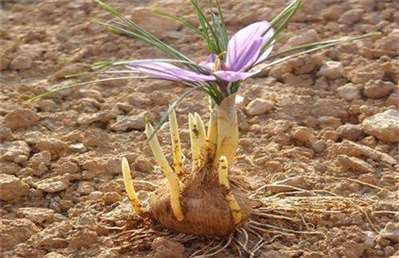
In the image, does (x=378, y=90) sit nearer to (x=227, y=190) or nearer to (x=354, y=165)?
(x=354, y=165)

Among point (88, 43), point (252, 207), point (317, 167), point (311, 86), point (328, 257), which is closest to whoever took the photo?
point (328, 257)

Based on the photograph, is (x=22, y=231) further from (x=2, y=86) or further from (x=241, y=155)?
(x=2, y=86)

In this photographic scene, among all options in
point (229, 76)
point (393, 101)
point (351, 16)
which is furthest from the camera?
point (351, 16)

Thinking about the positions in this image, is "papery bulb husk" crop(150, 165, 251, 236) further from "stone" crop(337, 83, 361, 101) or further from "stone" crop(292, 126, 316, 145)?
"stone" crop(337, 83, 361, 101)

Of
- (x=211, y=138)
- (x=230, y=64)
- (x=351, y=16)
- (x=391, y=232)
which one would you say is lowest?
(x=391, y=232)

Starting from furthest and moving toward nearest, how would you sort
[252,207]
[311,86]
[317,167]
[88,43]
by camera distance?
[88,43] < [311,86] < [317,167] < [252,207]

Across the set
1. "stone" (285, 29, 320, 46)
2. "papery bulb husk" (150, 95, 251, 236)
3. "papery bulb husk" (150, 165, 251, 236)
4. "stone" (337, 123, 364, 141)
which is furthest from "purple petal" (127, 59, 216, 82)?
"stone" (285, 29, 320, 46)

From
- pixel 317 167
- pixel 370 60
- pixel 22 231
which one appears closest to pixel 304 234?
pixel 317 167

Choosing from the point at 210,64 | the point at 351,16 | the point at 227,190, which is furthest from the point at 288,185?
the point at 351,16
